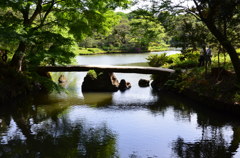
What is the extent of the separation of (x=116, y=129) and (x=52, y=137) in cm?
222

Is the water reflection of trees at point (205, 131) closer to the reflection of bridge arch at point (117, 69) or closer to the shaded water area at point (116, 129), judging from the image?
the shaded water area at point (116, 129)

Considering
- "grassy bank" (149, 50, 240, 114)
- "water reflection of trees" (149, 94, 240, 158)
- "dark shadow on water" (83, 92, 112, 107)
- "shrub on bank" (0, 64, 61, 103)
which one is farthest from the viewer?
"dark shadow on water" (83, 92, 112, 107)

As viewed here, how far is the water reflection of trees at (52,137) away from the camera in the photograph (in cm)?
819

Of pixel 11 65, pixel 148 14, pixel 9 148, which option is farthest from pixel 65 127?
pixel 11 65

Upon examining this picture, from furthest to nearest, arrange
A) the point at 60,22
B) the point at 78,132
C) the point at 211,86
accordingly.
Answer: the point at 60,22 < the point at 211,86 < the point at 78,132

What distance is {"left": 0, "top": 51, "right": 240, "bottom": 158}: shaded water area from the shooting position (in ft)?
27.1

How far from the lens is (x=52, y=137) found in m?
9.48

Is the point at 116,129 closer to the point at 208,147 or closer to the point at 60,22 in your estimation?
the point at 208,147

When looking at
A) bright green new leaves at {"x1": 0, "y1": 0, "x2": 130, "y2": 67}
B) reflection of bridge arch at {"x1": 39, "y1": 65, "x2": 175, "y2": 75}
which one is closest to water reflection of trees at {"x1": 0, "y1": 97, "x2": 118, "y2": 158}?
bright green new leaves at {"x1": 0, "y1": 0, "x2": 130, "y2": 67}

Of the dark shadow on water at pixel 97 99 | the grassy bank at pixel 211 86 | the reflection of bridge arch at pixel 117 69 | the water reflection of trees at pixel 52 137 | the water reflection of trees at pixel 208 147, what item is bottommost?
the water reflection of trees at pixel 208 147

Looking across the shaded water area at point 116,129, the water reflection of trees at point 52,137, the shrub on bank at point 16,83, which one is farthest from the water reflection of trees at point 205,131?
the shrub on bank at point 16,83

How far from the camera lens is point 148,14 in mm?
13273

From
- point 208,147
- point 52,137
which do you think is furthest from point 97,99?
point 208,147

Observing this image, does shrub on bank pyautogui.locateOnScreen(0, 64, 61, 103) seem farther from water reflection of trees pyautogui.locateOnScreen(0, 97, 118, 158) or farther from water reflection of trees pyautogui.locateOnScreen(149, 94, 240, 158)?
water reflection of trees pyautogui.locateOnScreen(149, 94, 240, 158)
